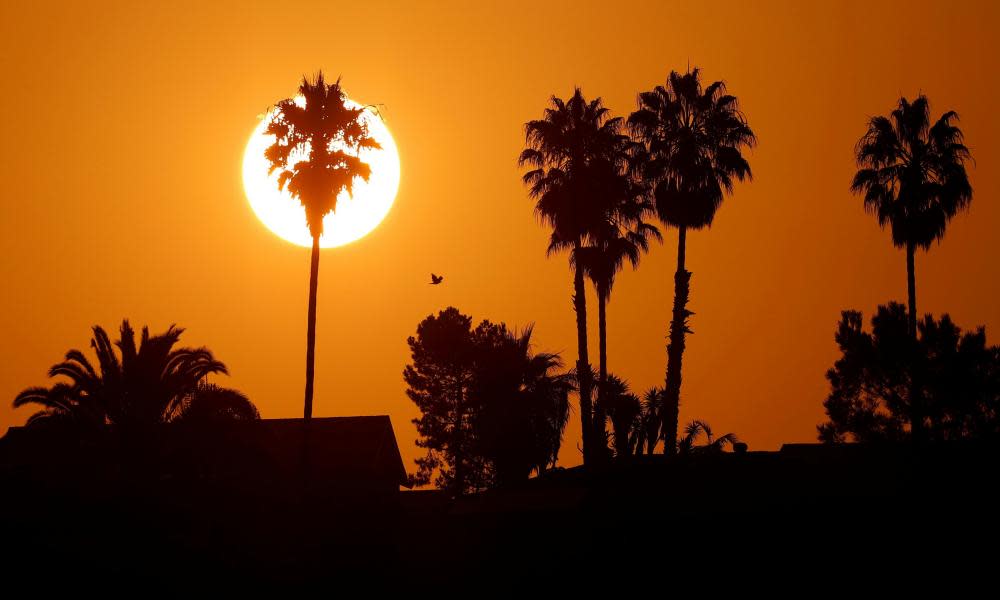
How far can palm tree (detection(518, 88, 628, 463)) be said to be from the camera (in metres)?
56.4

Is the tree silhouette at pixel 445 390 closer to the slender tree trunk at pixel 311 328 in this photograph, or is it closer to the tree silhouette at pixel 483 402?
the tree silhouette at pixel 483 402

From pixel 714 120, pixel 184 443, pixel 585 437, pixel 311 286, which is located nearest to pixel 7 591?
pixel 184 443

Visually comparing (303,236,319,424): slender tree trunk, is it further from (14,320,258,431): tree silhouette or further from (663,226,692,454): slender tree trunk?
(663,226,692,454): slender tree trunk

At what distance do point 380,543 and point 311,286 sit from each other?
393 inches

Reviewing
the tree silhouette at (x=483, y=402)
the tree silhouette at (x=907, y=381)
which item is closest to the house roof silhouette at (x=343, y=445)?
the tree silhouette at (x=483, y=402)

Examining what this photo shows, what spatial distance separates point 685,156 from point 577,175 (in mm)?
4741

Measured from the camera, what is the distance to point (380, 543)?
46.5 metres

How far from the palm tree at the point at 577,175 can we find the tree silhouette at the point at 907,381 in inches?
690

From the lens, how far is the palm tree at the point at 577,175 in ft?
185

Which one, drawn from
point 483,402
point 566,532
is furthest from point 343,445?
point 566,532

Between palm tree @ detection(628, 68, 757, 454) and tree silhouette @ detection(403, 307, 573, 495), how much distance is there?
8.42 meters

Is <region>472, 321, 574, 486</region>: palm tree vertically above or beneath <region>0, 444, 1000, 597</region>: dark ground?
above

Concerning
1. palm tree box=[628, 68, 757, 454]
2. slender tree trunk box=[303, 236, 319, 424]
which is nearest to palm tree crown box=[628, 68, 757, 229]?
palm tree box=[628, 68, 757, 454]

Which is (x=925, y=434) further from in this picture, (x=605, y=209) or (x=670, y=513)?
(x=670, y=513)
